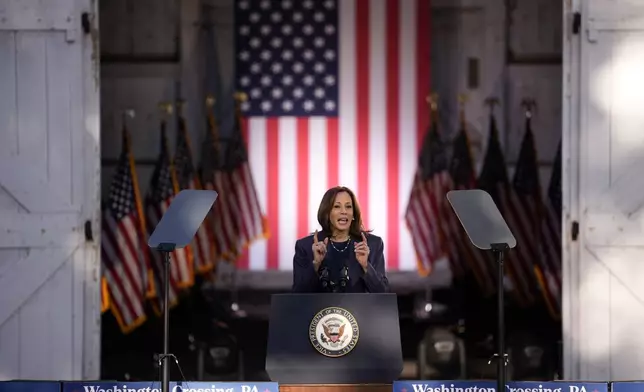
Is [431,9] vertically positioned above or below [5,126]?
above

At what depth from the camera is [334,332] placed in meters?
4.03

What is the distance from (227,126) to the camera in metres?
8.80

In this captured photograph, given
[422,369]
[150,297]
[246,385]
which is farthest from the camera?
[150,297]

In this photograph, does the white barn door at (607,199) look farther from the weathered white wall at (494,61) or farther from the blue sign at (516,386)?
the weathered white wall at (494,61)

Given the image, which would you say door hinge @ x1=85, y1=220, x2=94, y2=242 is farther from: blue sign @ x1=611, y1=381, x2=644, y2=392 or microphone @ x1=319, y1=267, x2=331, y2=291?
blue sign @ x1=611, y1=381, x2=644, y2=392

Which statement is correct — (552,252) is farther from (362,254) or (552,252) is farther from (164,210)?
(362,254)

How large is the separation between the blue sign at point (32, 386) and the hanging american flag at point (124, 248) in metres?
3.83

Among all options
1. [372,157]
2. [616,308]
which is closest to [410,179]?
[372,157]

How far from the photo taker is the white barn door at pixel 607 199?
6.00m

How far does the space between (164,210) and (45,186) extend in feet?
7.58

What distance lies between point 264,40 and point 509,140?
204 cm

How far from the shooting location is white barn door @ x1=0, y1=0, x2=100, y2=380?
6.05 metres

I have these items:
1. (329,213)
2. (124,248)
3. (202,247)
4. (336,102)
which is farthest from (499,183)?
(329,213)

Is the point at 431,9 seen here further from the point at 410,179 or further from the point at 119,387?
the point at 119,387
